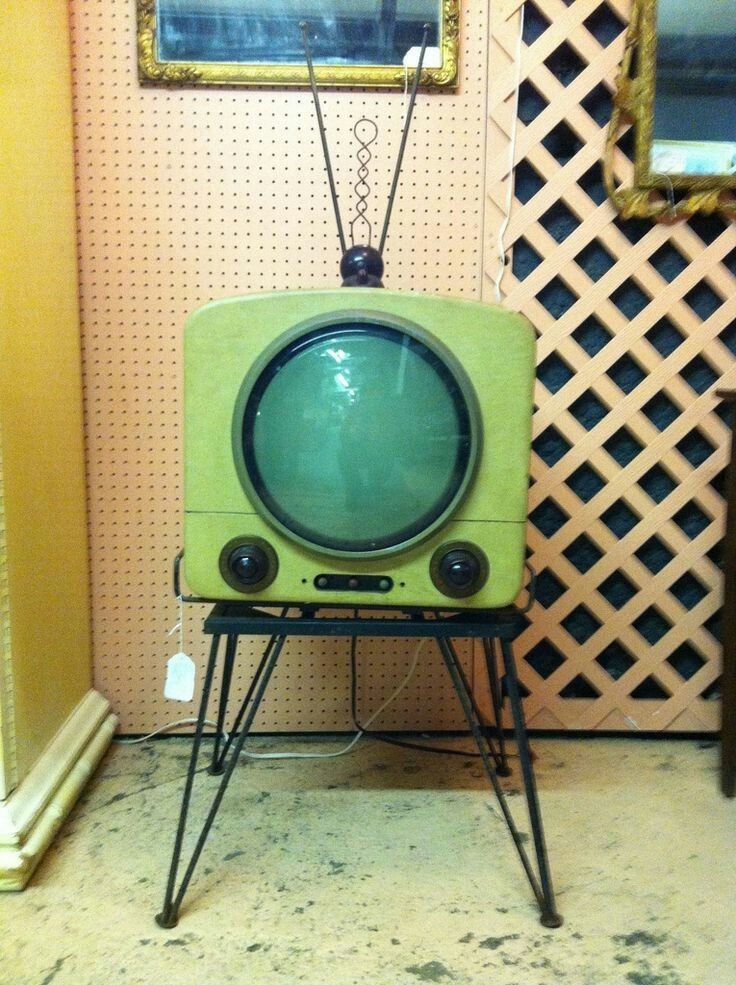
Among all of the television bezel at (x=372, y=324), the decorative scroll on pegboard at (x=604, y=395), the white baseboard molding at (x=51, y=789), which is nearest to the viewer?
the television bezel at (x=372, y=324)

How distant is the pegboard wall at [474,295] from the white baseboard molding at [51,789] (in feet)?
0.33

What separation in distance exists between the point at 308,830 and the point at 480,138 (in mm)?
1256

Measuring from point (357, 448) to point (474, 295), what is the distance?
0.67 metres

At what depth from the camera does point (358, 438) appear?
0.98 m

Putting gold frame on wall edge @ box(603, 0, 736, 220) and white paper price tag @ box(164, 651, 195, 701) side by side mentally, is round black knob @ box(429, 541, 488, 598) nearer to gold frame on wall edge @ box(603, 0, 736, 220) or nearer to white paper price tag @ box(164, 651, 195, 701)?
white paper price tag @ box(164, 651, 195, 701)

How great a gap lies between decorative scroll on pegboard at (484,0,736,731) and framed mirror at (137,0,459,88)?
0.13 m

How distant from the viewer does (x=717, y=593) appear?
1602mm

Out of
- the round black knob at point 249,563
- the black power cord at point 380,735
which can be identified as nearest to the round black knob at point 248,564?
the round black knob at point 249,563

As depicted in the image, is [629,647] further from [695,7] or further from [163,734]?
[695,7]

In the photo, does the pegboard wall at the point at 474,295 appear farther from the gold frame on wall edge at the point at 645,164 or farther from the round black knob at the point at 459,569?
the round black knob at the point at 459,569

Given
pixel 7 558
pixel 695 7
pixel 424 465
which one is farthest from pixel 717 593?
pixel 7 558

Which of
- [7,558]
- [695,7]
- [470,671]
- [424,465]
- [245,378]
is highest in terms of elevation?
[695,7]

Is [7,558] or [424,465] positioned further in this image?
[7,558]

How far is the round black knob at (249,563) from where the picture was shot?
A: 993 millimetres
